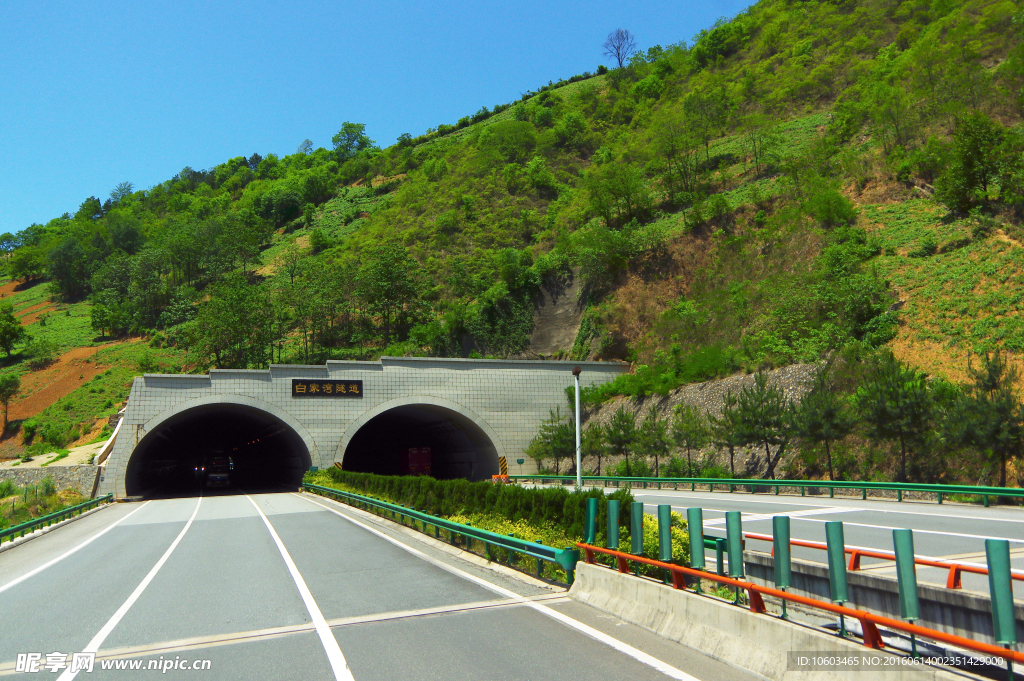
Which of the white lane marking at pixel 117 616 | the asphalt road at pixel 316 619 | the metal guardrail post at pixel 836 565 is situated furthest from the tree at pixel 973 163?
the white lane marking at pixel 117 616

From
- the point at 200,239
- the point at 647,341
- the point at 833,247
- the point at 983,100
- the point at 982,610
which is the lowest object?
the point at 982,610

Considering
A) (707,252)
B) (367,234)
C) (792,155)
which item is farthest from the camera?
(367,234)

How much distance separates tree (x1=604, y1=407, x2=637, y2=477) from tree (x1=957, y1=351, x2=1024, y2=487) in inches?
698

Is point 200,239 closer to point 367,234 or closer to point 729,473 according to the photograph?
point 367,234

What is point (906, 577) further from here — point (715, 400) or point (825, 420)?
point (715, 400)

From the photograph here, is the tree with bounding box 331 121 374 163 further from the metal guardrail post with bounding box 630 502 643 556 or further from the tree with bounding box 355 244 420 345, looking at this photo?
the metal guardrail post with bounding box 630 502 643 556

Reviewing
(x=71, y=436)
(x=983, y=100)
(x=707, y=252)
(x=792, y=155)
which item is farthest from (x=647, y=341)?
(x=71, y=436)

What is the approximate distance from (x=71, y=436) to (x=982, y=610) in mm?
71089

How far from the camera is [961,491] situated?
1872 centimetres

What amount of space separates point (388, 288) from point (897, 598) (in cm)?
6115

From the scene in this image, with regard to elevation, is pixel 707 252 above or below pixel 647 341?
above

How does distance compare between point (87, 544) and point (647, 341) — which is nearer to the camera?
point (87, 544)

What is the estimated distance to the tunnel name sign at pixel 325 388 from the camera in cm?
4112

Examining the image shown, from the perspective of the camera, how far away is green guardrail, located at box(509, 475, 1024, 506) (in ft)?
60.5
